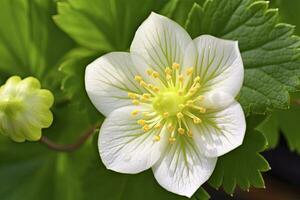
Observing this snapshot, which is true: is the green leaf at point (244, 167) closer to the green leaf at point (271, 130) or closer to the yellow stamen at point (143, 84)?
the yellow stamen at point (143, 84)

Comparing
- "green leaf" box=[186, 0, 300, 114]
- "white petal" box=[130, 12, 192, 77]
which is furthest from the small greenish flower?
"green leaf" box=[186, 0, 300, 114]

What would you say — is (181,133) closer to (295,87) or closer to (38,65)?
(295,87)

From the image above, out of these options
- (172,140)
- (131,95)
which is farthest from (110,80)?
(172,140)

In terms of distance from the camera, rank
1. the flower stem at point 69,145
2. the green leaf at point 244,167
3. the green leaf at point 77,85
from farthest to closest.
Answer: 1. the flower stem at point 69,145
2. the green leaf at point 77,85
3. the green leaf at point 244,167

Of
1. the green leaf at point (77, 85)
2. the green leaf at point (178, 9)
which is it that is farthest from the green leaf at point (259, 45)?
the green leaf at point (77, 85)

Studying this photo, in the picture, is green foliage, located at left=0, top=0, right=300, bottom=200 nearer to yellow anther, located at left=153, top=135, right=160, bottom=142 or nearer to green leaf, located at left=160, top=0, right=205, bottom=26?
green leaf, located at left=160, top=0, right=205, bottom=26

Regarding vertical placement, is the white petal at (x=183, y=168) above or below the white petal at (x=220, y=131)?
below

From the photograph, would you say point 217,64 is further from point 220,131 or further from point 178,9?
point 178,9
